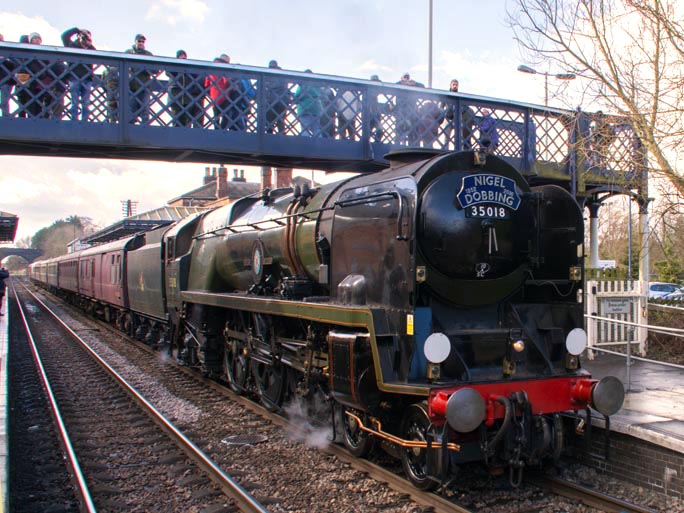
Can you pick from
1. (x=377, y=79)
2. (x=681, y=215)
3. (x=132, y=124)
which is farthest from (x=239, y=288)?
(x=681, y=215)

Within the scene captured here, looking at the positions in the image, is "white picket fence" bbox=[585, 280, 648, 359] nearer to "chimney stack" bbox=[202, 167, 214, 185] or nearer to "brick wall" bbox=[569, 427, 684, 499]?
"brick wall" bbox=[569, 427, 684, 499]

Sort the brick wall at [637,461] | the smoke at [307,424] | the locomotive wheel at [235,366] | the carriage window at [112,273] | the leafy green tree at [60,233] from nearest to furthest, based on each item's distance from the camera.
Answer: the brick wall at [637,461] < the smoke at [307,424] < the locomotive wheel at [235,366] < the carriage window at [112,273] < the leafy green tree at [60,233]

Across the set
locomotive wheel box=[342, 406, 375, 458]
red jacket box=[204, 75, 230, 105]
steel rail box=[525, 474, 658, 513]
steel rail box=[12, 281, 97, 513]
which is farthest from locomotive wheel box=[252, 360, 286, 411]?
red jacket box=[204, 75, 230, 105]

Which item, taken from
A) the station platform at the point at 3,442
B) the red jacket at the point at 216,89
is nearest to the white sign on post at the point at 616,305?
the red jacket at the point at 216,89

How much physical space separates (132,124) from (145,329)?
7.65 m

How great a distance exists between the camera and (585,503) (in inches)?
192

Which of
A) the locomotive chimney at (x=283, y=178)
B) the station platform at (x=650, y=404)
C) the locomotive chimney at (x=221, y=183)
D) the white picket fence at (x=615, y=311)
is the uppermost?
the locomotive chimney at (x=221, y=183)

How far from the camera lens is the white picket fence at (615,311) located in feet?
32.6

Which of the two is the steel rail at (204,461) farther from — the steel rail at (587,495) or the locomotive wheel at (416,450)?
the steel rail at (587,495)

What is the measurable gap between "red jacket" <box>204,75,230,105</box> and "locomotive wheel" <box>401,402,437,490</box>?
6437 millimetres

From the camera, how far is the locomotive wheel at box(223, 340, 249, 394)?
28.3 ft

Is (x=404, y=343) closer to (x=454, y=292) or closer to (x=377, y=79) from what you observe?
(x=454, y=292)

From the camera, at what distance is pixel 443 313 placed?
5395 millimetres

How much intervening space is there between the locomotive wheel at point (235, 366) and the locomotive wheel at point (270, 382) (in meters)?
0.30
